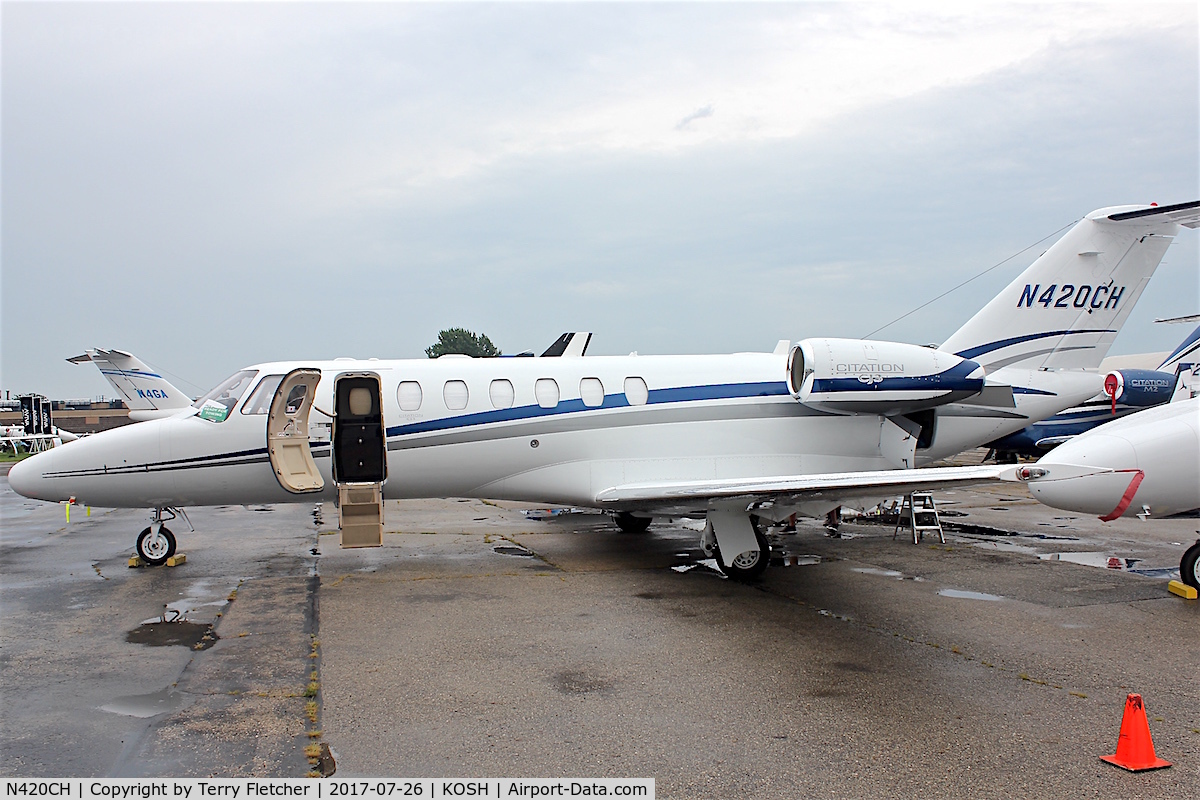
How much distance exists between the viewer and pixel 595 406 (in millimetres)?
11055

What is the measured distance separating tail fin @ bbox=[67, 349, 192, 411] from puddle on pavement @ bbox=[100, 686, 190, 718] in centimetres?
2958

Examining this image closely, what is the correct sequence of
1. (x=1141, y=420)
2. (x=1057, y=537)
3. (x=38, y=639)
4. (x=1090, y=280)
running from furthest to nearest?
(x=1057, y=537), (x=1090, y=280), (x=1141, y=420), (x=38, y=639)

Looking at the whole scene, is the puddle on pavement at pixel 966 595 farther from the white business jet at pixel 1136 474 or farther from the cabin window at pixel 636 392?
the cabin window at pixel 636 392

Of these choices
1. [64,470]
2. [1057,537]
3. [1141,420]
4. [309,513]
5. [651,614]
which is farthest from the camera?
[309,513]

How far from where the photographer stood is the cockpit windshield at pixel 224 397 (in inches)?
415

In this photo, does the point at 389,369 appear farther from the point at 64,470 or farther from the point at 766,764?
the point at 766,764

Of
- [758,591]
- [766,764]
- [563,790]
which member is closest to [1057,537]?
[758,591]

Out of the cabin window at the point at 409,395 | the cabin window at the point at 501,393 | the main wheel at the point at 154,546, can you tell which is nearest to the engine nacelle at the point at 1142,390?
the cabin window at the point at 501,393

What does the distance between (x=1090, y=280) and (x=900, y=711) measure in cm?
908

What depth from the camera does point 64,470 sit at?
1021 centimetres

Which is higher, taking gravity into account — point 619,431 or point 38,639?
point 619,431

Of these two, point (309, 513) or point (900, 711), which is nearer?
point (900, 711)

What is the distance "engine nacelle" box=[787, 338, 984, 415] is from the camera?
10812 mm

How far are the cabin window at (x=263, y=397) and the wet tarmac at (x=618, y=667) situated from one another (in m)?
2.12
